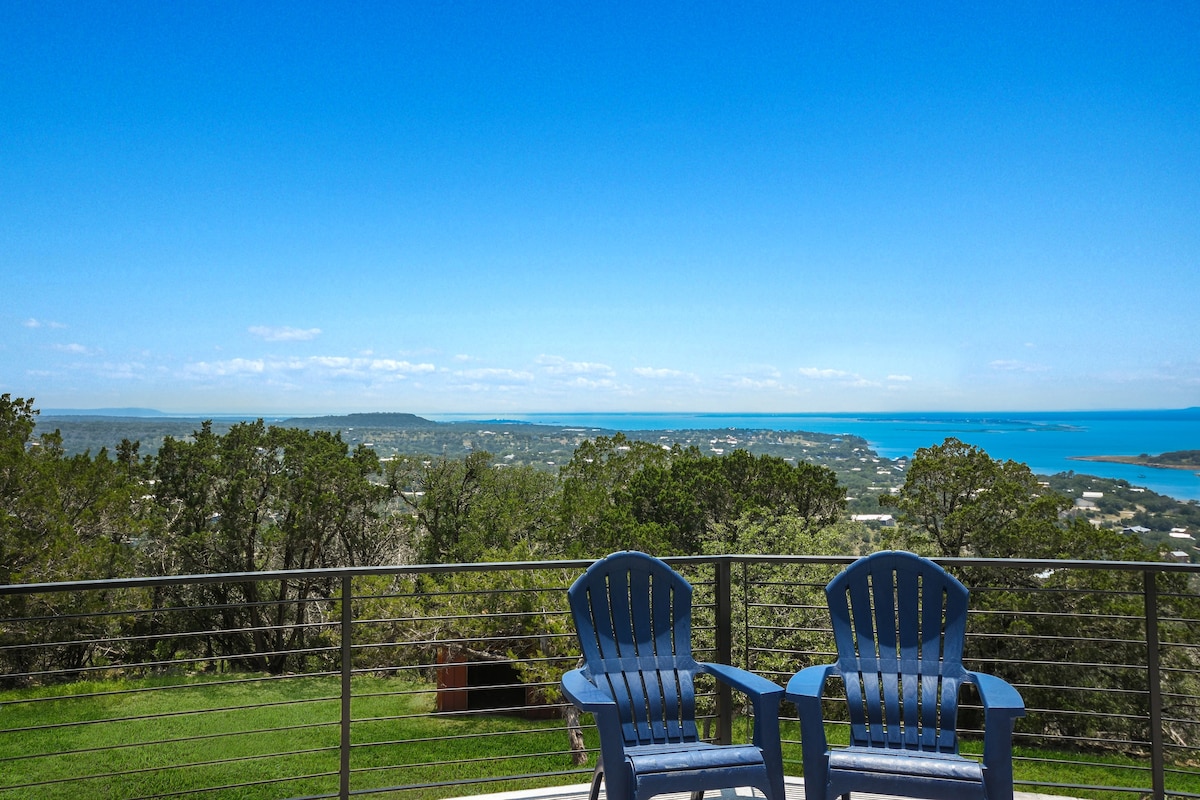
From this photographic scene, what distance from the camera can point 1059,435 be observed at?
23281mm

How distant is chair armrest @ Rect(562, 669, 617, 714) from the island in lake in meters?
22.2

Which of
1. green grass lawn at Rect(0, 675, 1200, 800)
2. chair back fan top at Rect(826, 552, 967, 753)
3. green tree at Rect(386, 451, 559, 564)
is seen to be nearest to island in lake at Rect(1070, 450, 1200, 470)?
green grass lawn at Rect(0, 675, 1200, 800)

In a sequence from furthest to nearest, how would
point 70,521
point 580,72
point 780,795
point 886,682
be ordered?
point 70,521 < point 580,72 < point 886,682 < point 780,795

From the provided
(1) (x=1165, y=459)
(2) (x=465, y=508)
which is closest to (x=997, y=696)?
(2) (x=465, y=508)

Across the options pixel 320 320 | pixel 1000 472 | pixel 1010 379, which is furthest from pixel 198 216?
pixel 1010 379

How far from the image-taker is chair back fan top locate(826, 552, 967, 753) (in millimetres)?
2762

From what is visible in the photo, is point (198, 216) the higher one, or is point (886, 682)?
point (198, 216)

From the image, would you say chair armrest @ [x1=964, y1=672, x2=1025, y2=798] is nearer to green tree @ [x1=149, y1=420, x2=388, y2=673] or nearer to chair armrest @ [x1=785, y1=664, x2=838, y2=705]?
chair armrest @ [x1=785, y1=664, x2=838, y2=705]

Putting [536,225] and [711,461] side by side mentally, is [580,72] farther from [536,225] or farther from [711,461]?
[711,461]

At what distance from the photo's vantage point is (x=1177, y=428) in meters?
24.6

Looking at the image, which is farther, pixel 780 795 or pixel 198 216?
pixel 198 216

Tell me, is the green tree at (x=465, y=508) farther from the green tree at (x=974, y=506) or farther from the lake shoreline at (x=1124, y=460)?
the lake shoreline at (x=1124, y=460)

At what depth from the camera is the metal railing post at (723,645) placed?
3207 millimetres

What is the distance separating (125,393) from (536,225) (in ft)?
78.3
